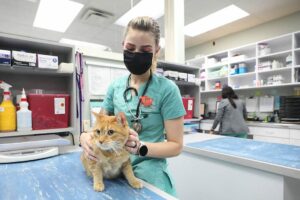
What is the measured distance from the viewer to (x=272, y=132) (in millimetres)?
3281

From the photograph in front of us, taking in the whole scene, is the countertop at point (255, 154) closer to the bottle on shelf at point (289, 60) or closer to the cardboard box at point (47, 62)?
the cardboard box at point (47, 62)

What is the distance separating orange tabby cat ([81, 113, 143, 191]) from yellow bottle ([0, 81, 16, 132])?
68 cm

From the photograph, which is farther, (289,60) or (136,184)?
(289,60)

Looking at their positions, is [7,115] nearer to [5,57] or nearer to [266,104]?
[5,57]

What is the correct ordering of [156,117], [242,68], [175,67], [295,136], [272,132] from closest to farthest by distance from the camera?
[156,117], [175,67], [295,136], [272,132], [242,68]

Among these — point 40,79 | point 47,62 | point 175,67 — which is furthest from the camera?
point 175,67

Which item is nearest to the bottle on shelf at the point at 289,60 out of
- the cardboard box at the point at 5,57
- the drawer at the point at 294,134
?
the drawer at the point at 294,134

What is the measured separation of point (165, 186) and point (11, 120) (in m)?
0.94

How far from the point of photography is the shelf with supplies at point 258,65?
3.29 metres

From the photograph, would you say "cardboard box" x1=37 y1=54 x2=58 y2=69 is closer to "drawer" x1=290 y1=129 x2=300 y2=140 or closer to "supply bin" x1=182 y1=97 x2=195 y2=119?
"supply bin" x1=182 y1=97 x2=195 y2=119

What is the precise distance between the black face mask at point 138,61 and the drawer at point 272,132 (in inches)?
124

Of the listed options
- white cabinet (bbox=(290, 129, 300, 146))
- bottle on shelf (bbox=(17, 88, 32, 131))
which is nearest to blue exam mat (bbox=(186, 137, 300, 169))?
bottle on shelf (bbox=(17, 88, 32, 131))

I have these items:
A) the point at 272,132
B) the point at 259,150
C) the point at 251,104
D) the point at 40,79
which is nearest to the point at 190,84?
the point at 259,150

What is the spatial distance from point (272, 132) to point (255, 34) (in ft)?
6.62
